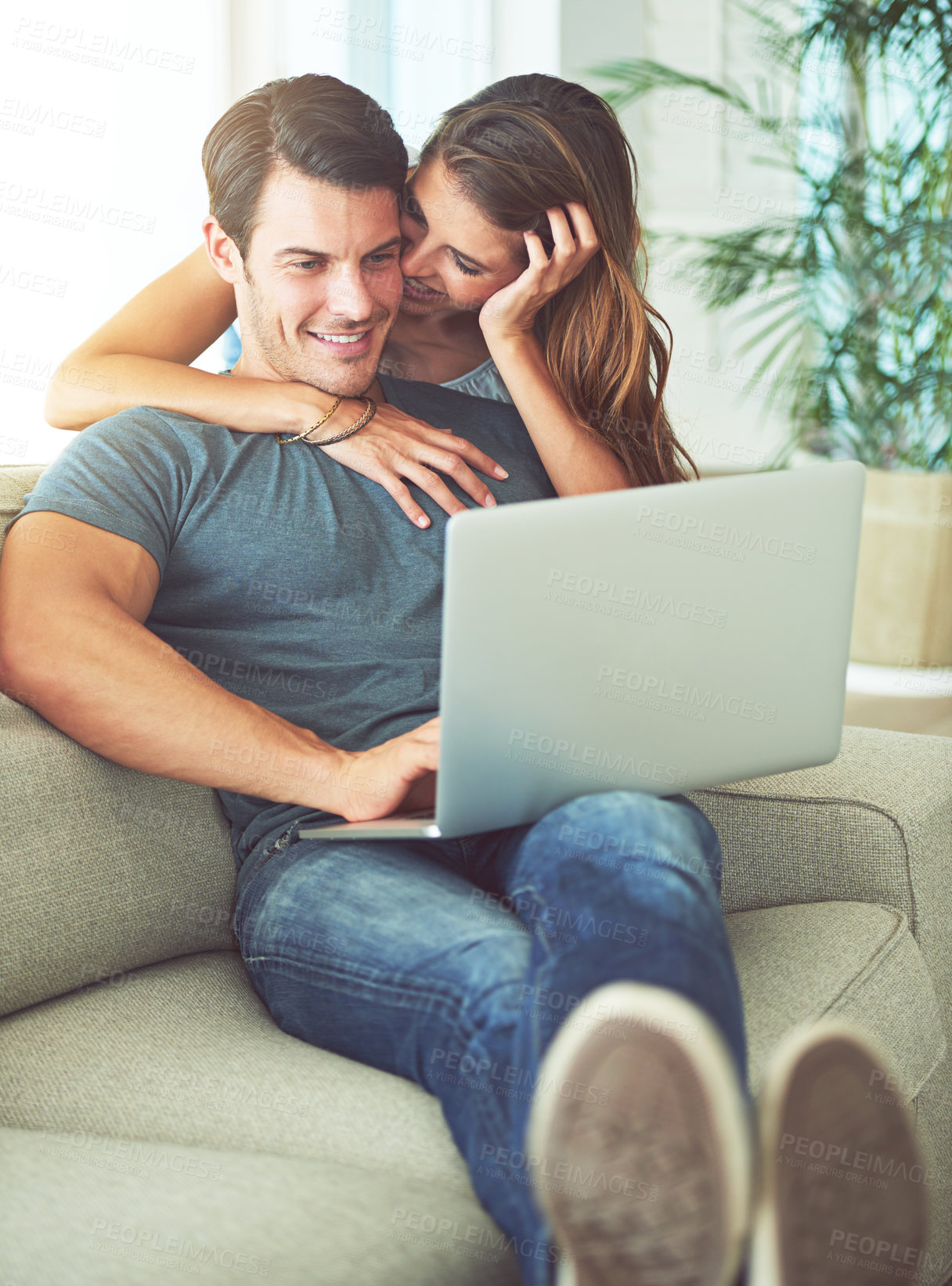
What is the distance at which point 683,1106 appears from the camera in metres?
0.70

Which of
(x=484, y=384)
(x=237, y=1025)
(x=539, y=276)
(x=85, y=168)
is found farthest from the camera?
(x=85, y=168)

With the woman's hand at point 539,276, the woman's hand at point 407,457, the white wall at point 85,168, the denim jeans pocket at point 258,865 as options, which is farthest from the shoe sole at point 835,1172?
the white wall at point 85,168

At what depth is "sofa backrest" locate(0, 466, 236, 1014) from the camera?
1025 mm

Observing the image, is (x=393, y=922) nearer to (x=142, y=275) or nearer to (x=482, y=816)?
(x=482, y=816)

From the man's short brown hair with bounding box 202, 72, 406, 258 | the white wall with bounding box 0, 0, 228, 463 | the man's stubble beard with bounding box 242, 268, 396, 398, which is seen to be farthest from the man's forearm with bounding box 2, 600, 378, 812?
the white wall with bounding box 0, 0, 228, 463

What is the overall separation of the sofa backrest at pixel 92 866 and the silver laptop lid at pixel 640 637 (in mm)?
369

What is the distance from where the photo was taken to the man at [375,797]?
70 centimetres

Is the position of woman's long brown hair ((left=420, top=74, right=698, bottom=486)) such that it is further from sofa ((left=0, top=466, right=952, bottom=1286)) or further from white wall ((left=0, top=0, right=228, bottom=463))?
white wall ((left=0, top=0, right=228, bottom=463))

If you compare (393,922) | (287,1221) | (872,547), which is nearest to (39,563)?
(393,922)

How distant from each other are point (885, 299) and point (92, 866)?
295 cm

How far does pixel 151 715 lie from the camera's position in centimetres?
109

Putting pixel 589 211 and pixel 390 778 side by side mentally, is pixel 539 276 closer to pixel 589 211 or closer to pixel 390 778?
pixel 589 211

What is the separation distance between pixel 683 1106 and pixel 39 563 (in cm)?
77

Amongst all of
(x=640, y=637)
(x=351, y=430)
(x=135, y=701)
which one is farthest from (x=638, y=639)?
(x=351, y=430)
